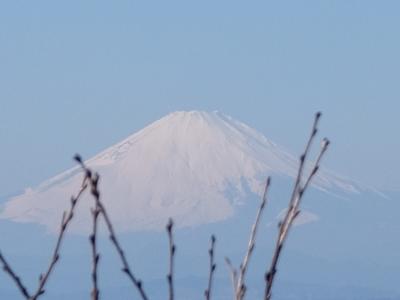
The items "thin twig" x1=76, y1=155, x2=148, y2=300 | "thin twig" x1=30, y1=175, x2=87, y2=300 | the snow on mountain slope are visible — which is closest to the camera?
"thin twig" x1=76, y1=155, x2=148, y2=300

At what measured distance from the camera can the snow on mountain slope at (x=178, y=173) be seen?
413ft

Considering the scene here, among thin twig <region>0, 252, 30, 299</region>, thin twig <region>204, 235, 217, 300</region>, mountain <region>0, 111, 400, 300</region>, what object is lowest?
mountain <region>0, 111, 400, 300</region>

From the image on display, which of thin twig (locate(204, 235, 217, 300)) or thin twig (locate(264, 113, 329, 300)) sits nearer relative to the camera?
thin twig (locate(264, 113, 329, 300))

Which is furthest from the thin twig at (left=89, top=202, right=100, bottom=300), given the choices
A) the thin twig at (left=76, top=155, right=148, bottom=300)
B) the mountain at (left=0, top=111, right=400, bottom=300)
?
the mountain at (left=0, top=111, right=400, bottom=300)

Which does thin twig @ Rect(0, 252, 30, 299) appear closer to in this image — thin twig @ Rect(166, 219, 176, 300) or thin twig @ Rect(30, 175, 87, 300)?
thin twig @ Rect(30, 175, 87, 300)

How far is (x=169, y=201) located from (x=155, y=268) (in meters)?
6.55

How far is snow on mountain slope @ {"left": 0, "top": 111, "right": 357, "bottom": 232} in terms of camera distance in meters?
126

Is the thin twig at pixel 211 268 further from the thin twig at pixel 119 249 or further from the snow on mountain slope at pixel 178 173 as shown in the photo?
the snow on mountain slope at pixel 178 173

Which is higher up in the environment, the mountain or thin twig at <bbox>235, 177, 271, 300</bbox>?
thin twig at <bbox>235, 177, 271, 300</bbox>

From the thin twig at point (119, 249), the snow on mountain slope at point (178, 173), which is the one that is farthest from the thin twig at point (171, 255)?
the snow on mountain slope at point (178, 173)

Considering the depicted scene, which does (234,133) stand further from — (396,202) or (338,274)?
(396,202)

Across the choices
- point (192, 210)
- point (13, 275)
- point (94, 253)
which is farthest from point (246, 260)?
point (192, 210)

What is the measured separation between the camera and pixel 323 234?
14862 centimetres

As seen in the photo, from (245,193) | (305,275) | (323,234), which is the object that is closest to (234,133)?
(245,193)
